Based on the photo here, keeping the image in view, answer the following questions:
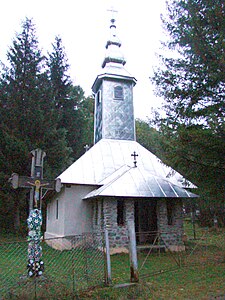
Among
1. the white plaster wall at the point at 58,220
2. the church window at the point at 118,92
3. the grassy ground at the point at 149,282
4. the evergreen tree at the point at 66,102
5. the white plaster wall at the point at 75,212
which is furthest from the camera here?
the evergreen tree at the point at 66,102

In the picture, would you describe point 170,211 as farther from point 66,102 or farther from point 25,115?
point 66,102

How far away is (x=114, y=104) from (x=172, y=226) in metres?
8.44

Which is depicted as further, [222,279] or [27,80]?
[27,80]

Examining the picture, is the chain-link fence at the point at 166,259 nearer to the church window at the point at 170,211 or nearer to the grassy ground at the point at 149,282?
the grassy ground at the point at 149,282

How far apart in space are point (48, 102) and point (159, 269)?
59.2ft

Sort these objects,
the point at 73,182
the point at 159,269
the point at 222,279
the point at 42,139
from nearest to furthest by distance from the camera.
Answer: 1. the point at 222,279
2. the point at 159,269
3. the point at 73,182
4. the point at 42,139

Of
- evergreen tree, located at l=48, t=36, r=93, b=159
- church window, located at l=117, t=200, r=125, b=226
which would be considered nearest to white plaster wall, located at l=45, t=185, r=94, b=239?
church window, located at l=117, t=200, r=125, b=226

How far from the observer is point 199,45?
9.01m

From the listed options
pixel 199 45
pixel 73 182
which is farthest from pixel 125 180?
pixel 199 45

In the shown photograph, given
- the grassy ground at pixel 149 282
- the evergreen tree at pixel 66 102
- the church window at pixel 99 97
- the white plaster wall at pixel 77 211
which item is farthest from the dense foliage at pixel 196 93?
Answer: the evergreen tree at pixel 66 102

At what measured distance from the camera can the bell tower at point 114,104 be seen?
56.9ft

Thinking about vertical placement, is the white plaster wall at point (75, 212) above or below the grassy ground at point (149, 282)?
above

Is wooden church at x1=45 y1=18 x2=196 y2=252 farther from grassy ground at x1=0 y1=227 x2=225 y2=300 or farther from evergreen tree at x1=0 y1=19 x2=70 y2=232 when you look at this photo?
evergreen tree at x1=0 y1=19 x2=70 y2=232

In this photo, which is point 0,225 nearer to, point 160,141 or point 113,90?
point 113,90
